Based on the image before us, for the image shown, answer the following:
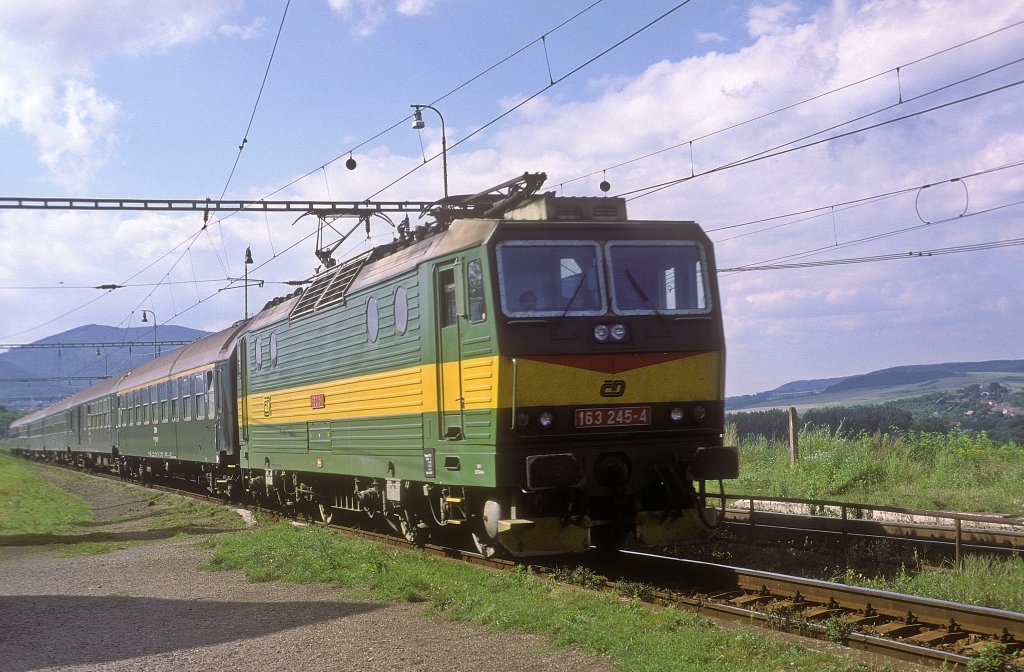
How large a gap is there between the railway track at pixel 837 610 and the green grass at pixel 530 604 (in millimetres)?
410

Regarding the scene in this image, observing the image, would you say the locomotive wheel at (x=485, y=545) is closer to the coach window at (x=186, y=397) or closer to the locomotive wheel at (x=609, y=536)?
the locomotive wheel at (x=609, y=536)

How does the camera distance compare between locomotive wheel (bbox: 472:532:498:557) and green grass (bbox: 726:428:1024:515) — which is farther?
green grass (bbox: 726:428:1024:515)

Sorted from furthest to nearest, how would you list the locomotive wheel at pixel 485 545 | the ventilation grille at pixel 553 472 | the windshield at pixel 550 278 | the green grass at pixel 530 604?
the locomotive wheel at pixel 485 545 < the windshield at pixel 550 278 < the ventilation grille at pixel 553 472 < the green grass at pixel 530 604

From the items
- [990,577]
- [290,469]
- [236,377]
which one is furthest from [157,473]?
[990,577]

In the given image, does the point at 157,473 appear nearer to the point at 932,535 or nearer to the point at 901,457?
the point at 901,457

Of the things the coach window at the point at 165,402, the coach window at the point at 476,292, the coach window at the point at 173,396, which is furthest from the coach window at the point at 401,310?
the coach window at the point at 165,402

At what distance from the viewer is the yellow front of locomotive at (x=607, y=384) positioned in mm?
10406

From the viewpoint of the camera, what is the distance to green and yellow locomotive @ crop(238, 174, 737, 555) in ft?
34.2

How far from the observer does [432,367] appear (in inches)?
461

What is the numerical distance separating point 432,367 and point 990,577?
6034 millimetres

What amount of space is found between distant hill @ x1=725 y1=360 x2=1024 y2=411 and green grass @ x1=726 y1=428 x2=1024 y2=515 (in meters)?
52.3

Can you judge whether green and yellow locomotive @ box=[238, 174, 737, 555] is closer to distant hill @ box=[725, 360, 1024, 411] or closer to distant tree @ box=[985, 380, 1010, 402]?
distant tree @ box=[985, 380, 1010, 402]

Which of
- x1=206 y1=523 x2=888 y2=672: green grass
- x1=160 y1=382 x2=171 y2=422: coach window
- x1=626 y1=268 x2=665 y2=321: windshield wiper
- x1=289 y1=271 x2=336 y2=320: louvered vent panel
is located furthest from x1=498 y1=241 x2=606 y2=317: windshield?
x1=160 y1=382 x2=171 y2=422: coach window

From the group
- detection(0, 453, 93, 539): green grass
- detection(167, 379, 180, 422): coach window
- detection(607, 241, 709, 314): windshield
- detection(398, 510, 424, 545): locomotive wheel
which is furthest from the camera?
detection(167, 379, 180, 422): coach window
